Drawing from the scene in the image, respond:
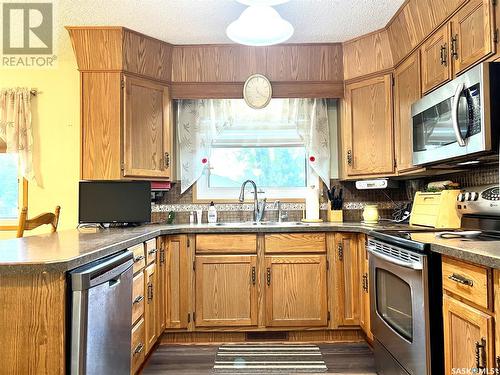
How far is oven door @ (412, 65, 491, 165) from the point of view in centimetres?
166

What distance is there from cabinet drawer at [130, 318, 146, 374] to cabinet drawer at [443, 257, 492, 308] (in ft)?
5.36

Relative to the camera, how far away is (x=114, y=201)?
288 centimetres

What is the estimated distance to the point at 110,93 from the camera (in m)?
2.83

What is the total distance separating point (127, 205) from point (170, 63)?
48.8 inches

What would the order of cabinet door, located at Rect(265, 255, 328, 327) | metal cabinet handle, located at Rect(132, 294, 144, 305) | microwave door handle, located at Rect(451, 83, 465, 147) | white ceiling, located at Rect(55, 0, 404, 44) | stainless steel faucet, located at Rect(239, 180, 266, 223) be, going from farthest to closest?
stainless steel faucet, located at Rect(239, 180, 266, 223) < cabinet door, located at Rect(265, 255, 328, 327) < white ceiling, located at Rect(55, 0, 404, 44) < metal cabinet handle, located at Rect(132, 294, 144, 305) < microwave door handle, located at Rect(451, 83, 465, 147)

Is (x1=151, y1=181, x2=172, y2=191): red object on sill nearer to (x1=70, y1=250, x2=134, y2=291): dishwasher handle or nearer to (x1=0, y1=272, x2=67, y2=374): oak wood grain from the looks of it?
(x1=70, y1=250, x2=134, y2=291): dishwasher handle

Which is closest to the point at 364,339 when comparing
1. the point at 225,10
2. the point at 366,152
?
the point at 366,152

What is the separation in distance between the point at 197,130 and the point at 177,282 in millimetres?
1346

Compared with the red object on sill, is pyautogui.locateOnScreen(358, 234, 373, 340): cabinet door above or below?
below

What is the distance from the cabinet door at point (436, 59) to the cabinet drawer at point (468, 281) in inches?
46.2

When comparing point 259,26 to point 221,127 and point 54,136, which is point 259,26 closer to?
point 221,127

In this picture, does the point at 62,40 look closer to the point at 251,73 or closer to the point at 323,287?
the point at 251,73

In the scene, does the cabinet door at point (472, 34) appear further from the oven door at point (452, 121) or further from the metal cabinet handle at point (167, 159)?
the metal cabinet handle at point (167, 159)

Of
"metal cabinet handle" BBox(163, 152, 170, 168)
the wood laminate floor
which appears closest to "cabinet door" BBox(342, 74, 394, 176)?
the wood laminate floor
